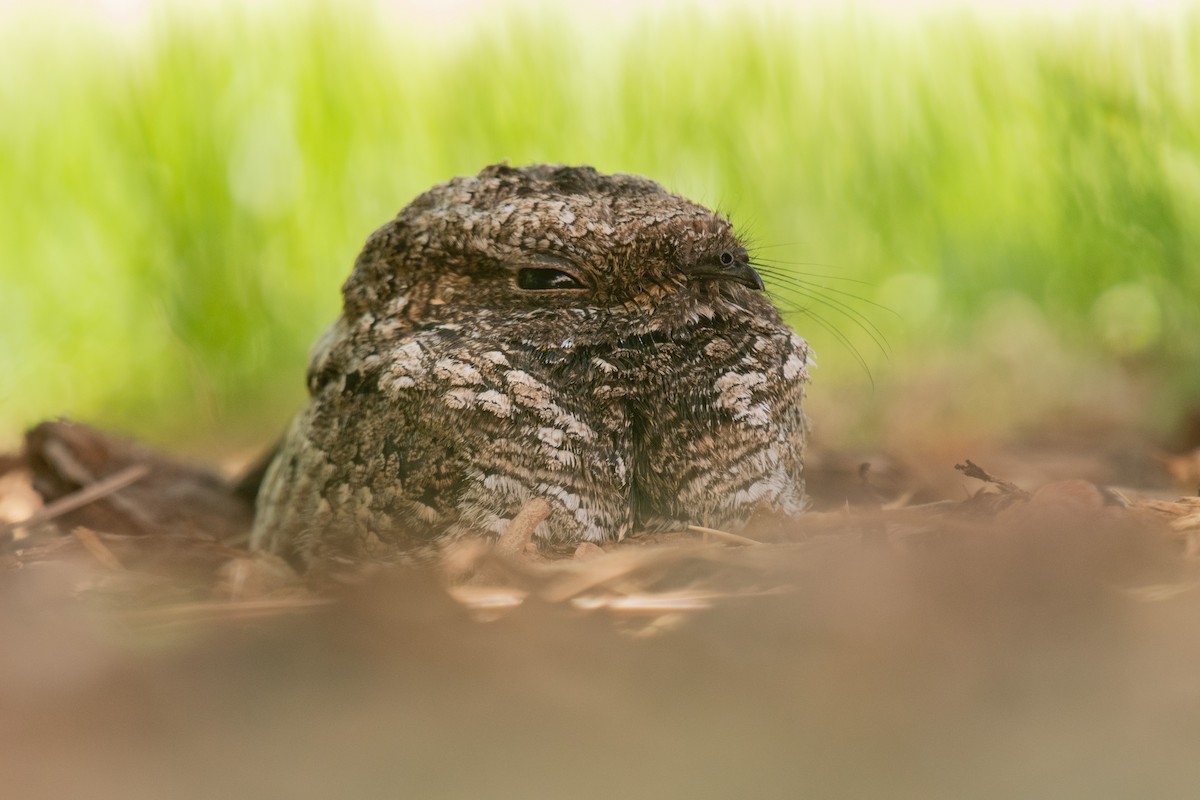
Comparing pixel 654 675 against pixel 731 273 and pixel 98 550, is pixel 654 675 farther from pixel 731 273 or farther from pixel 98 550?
pixel 98 550

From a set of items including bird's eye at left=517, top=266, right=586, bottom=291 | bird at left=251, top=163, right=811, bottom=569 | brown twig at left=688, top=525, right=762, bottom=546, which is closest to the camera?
brown twig at left=688, top=525, right=762, bottom=546

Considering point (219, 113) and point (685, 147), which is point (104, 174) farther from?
point (685, 147)

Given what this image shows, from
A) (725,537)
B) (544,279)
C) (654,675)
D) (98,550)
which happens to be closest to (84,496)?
(98,550)

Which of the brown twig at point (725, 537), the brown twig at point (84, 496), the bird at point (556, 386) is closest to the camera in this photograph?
the brown twig at point (725, 537)

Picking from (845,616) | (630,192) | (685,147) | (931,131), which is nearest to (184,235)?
(685,147)

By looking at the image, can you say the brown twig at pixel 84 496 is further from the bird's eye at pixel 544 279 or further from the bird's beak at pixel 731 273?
the bird's beak at pixel 731 273

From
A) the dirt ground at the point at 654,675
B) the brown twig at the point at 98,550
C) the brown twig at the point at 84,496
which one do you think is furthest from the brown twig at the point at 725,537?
the brown twig at the point at 84,496

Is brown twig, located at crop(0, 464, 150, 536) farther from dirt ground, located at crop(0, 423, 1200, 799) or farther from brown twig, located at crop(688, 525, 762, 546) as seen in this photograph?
brown twig, located at crop(688, 525, 762, 546)

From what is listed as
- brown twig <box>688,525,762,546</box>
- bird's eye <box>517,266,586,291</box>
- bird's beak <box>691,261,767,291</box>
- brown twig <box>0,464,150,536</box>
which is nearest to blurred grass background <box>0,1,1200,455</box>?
brown twig <box>0,464,150,536</box>

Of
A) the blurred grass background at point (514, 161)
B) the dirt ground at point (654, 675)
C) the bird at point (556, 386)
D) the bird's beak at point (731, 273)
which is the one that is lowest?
the dirt ground at point (654, 675)
